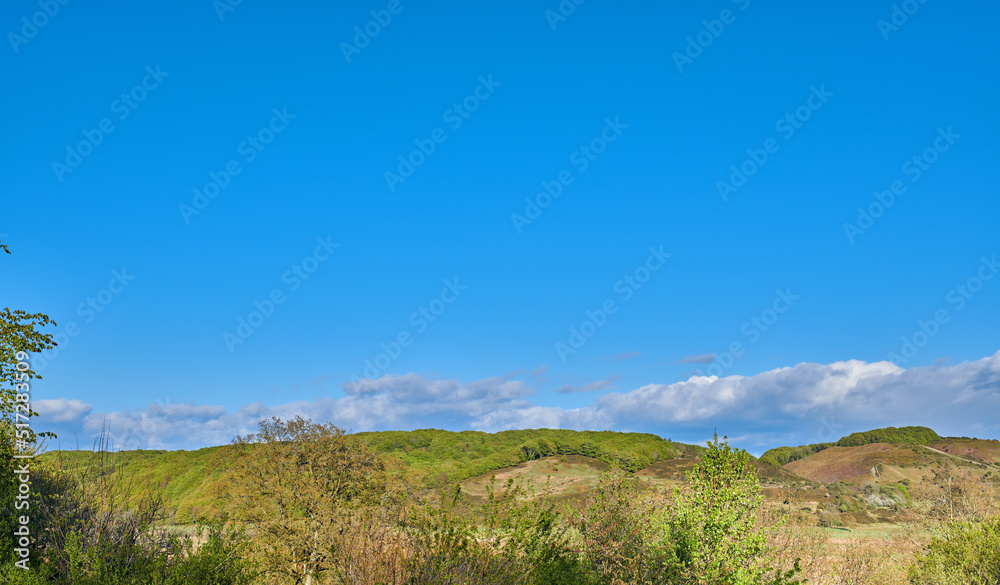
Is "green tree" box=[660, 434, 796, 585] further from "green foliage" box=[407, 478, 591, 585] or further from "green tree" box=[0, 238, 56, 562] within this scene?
"green tree" box=[0, 238, 56, 562]

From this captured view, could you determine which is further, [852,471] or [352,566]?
[852,471]

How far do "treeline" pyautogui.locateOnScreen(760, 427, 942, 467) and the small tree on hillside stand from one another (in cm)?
12853

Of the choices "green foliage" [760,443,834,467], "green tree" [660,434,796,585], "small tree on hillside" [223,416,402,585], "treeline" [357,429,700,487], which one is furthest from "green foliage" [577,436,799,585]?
"green foliage" [760,443,834,467]

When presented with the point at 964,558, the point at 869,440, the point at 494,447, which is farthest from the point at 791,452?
the point at 964,558

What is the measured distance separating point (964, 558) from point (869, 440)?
143 meters

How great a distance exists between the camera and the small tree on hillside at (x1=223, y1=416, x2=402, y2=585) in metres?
24.4

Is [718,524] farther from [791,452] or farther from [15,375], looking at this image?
[791,452]

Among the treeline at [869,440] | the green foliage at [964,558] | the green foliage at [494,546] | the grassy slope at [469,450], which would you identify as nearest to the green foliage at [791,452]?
the treeline at [869,440]

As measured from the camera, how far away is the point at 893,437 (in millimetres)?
143750

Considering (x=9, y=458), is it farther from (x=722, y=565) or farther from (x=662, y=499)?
(x=722, y=565)

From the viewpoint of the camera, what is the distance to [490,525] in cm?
1186

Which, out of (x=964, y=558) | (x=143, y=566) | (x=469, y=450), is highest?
(x=469, y=450)

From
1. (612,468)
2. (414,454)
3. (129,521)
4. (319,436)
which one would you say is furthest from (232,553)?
(414,454)

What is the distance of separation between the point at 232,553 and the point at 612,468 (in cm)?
960
